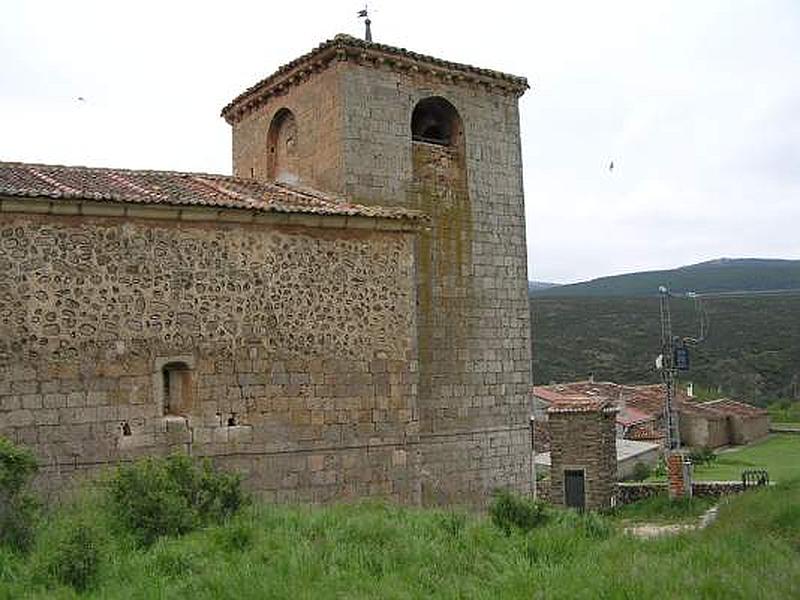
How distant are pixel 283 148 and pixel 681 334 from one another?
179 ft

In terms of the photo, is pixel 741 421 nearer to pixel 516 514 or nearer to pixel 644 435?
pixel 644 435

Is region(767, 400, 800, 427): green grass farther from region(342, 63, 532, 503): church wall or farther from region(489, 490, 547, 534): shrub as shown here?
region(489, 490, 547, 534): shrub

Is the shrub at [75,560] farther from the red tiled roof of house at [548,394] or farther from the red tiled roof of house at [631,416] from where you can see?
the red tiled roof of house at [631,416]

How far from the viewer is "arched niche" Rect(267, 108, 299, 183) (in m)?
14.2

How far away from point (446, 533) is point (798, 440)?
3164cm

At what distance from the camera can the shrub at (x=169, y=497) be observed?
8.52 meters

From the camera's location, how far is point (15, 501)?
8.03 meters

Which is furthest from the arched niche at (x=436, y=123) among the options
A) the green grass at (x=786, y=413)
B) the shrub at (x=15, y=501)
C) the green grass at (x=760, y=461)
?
the green grass at (x=786, y=413)

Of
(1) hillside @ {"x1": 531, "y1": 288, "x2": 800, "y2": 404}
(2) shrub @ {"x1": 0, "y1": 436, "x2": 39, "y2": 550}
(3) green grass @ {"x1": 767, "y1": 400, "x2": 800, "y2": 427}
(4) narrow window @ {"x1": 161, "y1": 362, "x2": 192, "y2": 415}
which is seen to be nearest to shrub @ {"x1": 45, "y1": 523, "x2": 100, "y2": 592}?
(2) shrub @ {"x1": 0, "y1": 436, "x2": 39, "y2": 550}

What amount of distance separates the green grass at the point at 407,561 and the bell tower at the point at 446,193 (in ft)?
12.5

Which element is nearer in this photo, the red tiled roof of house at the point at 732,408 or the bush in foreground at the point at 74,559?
the bush in foreground at the point at 74,559

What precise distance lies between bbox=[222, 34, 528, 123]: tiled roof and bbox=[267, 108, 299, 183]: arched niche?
0.47 m

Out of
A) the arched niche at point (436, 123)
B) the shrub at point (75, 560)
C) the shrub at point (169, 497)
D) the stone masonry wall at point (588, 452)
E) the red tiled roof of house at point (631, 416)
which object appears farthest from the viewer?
the red tiled roof of house at point (631, 416)

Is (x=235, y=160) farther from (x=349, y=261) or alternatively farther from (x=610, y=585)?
(x=610, y=585)
